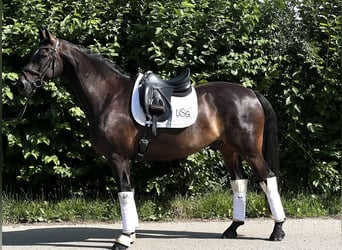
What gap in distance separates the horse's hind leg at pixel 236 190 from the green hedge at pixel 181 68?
1049 mm

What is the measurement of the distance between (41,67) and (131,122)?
1.12m

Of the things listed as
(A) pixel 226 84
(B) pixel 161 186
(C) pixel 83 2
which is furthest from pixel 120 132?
(C) pixel 83 2

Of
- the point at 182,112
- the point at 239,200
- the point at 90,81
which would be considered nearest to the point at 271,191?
the point at 239,200

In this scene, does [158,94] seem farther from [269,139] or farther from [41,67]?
[269,139]

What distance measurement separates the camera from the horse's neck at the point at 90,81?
5.85 meters

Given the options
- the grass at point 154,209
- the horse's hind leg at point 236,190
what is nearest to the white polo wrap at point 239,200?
the horse's hind leg at point 236,190

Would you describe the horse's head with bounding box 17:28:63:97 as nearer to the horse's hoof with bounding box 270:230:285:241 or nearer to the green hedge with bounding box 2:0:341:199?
the green hedge with bounding box 2:0:341:199

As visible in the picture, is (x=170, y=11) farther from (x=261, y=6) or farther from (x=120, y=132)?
(x=120, y=132)

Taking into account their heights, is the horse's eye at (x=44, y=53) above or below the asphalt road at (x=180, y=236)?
above

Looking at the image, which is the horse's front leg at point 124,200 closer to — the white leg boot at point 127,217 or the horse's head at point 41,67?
the white leg boot at point 127,217

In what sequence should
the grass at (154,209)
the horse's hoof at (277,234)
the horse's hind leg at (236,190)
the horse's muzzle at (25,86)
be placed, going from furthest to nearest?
the grass at (154,209) → the horse's hind leg at (236,190) → the horse's hoof at (277,234) → the horse's muzzle at (25,86)

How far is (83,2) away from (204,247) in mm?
3813

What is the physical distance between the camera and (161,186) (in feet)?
24.8

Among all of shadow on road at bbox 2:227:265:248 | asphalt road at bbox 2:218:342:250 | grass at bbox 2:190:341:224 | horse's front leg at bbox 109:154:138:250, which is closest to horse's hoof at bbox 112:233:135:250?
horse's front leg at bbox 109:154:138:250
